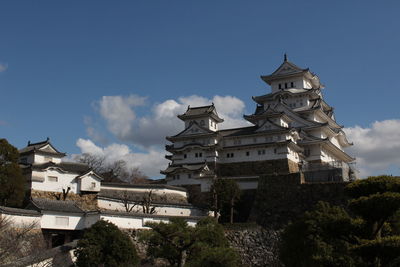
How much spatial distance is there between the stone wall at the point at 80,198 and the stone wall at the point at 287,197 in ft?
33.7

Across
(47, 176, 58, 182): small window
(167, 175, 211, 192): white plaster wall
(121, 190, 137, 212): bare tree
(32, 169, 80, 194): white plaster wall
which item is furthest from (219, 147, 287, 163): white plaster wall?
(47, 176, 58, 182): small window

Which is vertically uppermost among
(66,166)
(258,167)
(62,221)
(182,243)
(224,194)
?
(258,167)

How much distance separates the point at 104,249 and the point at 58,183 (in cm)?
1050

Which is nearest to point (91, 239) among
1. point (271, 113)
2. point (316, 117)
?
point (271, 113)

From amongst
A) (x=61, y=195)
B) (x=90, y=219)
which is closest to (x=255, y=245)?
(x=90, y=219)

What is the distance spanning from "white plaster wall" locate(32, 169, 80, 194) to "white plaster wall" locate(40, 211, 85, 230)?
381cm

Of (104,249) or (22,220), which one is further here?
(22,220)

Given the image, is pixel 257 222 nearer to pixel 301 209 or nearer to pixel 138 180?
pixel 301 209

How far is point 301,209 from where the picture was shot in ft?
97.6

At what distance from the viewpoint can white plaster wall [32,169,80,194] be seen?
29.2 meters

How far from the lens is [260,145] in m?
36.8

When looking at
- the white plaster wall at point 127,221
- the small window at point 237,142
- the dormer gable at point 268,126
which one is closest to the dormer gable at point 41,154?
the white plaster wall at point 127,221

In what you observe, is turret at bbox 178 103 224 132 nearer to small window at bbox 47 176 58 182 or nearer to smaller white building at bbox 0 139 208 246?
smaller white building at bbox 0 139 208 246

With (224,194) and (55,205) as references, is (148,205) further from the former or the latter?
(55,205)
